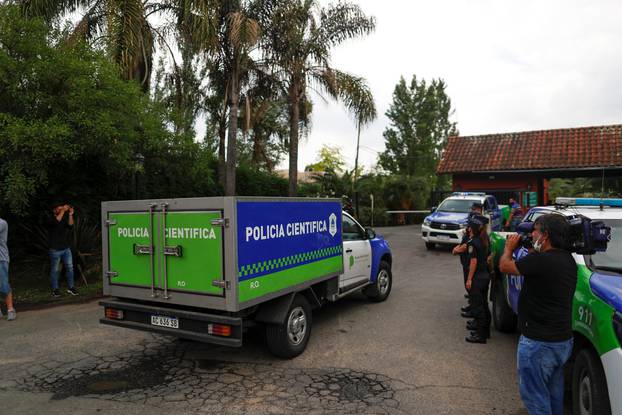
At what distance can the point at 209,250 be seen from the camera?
4516mm

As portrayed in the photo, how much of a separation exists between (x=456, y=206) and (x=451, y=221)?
1.41 metres

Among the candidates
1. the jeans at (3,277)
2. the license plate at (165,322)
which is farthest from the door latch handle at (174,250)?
the jeans at (3,277)

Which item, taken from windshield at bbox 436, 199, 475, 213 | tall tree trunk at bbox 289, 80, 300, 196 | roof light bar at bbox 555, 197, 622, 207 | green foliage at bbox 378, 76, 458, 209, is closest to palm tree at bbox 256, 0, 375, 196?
tall tree trunk at bbox 289, 80, 300, 196

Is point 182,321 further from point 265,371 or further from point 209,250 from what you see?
point 265,371

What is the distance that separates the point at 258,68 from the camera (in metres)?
15.5

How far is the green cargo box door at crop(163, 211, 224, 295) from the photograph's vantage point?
447cm

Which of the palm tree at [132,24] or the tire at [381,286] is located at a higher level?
the palm tree at [132,24]

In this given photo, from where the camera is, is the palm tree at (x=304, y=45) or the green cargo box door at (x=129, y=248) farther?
the palm tree at (x=304, y=45)

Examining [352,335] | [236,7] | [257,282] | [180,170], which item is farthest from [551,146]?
[257,282]

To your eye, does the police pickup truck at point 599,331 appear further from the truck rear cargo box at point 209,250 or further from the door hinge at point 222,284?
the door hinge at point 222,284

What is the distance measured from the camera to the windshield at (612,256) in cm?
379

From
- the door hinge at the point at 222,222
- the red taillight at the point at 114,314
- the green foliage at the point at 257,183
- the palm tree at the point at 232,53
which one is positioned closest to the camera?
the door hinge at the point at 222,222

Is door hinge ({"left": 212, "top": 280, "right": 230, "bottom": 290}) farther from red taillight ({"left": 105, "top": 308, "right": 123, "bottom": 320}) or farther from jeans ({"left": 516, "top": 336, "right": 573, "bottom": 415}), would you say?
jeans ({"left": 516, "top": 336, "right": 573, "bottom": 415})

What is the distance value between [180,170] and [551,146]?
1841 cm
